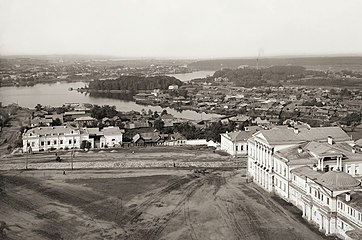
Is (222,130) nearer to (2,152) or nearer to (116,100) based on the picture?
(2,152)

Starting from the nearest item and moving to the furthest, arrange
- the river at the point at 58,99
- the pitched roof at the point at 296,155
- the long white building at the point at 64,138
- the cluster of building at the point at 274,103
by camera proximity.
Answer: the pitched roof at the point at 296,155
the long white building at the point at 64,138
the cluster of building at the point at 274,103
the river at the point at 58,99

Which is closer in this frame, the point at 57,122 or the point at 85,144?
the point at 85,144

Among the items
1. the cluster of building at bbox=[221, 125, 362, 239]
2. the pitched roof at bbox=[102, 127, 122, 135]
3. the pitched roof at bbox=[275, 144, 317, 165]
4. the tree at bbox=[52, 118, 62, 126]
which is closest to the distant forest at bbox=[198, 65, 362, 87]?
the tree at bbox=[52, 118, 62, 126]

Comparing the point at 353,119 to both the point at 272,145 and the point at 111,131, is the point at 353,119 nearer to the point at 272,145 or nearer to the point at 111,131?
the point at 111,131

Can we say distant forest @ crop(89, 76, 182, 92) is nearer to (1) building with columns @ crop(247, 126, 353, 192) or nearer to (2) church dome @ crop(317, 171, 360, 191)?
(1) building with columns @ crop(247, 126, 353, 192)

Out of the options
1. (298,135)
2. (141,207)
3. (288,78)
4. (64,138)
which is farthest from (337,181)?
(288,78)

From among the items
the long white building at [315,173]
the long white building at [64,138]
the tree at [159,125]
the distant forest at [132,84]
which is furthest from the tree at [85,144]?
the distant forest at [132,84]

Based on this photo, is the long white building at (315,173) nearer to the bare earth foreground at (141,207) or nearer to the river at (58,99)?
the bare earth foreground at (141,207)

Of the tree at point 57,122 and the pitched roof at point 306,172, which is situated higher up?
Answer: the pitched roof at point 306,172
